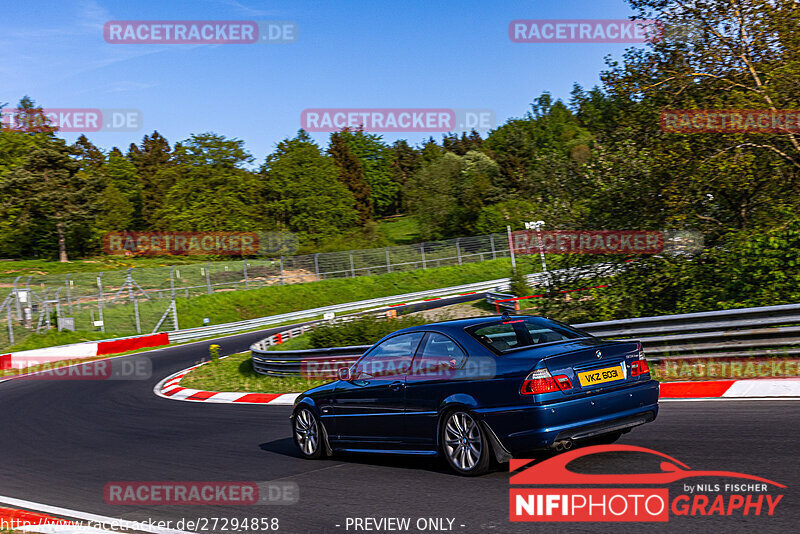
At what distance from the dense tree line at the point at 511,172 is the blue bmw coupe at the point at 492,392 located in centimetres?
849

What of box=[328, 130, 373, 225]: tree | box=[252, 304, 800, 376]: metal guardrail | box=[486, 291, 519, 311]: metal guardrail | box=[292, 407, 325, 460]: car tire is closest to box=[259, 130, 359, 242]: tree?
box=[328, 130, 373, 225]: tree

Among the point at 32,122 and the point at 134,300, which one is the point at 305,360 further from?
the point at 32,122

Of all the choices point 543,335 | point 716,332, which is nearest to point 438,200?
point 716,332

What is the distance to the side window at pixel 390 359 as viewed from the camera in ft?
23.6

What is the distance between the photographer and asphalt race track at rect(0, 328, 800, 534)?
212 inches

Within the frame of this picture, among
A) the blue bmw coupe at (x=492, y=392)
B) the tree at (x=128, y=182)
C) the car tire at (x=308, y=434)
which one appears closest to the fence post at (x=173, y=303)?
the car tire at (x=308, y=434)

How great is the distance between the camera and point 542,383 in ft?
19.5

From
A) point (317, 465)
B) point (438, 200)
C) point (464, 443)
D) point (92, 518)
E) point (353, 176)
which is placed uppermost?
point (353, 176)

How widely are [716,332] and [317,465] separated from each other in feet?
21.1

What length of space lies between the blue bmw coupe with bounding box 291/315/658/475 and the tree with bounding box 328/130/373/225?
→ 9668 cm

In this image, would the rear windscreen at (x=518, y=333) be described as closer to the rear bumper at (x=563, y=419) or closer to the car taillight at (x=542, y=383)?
the car taillight at (x=542, y=383)

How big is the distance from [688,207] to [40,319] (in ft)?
92.5

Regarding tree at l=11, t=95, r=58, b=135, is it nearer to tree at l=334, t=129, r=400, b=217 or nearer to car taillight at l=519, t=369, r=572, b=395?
tree at l=334, t=129, r=400, b=217

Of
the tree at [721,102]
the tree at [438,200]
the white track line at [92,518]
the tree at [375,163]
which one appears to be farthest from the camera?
the tree at [375,163]
